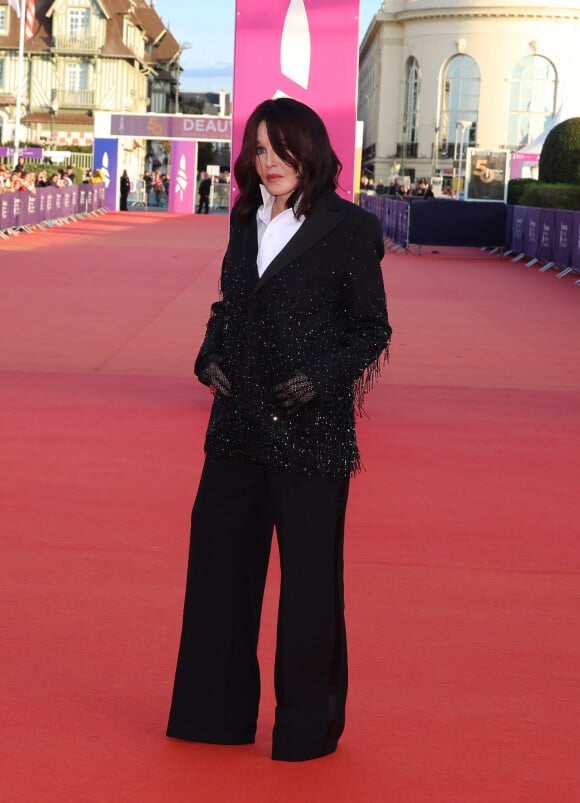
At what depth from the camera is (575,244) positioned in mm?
27688

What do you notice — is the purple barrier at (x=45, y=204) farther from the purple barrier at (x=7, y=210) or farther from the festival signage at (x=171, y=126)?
the festival signage at (x=171, y=126)

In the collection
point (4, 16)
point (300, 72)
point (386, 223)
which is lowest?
point (386, 223)

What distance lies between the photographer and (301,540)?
4.04 meters

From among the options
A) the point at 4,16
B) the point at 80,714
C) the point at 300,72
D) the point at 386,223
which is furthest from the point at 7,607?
the point at 4,16

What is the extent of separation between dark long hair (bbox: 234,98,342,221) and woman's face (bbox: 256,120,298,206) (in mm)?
13

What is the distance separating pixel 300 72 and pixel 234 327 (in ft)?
22.0

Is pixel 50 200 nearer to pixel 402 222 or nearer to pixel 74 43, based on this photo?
pixel 402 222

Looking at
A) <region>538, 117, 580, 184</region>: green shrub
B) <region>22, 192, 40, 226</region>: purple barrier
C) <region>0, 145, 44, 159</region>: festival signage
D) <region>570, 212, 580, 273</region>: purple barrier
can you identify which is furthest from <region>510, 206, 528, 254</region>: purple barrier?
<region>0, 145, 44, 159</region>: festival signage

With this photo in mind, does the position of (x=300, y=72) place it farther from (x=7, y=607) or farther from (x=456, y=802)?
(x=456, y=802)

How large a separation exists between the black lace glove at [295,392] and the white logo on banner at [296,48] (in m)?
6.79

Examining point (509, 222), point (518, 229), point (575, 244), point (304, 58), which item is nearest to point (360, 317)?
point (304, 58)

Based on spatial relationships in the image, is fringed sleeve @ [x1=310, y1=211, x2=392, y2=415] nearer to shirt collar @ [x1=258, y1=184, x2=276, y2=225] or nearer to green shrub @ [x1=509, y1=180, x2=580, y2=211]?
shirt collar @ [x1=258, y1=184, x2=276, y2=225]

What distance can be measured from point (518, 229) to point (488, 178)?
11068mm

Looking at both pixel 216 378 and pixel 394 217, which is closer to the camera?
pixel 216 378
